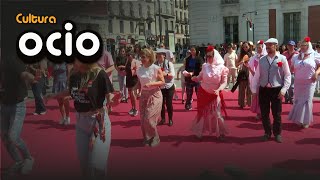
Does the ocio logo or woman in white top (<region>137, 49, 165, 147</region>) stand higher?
the ocio logo

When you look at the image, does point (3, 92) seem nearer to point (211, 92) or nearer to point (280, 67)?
point (211, 92)

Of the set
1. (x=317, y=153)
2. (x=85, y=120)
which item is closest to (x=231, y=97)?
(x=317, y=153)

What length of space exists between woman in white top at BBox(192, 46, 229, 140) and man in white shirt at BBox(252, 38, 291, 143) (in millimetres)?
638

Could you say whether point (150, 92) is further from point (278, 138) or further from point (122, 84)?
point (122, 84)

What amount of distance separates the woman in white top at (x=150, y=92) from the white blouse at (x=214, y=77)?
32.6 inches

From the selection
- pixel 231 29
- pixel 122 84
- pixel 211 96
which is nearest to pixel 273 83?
pixel 211 96

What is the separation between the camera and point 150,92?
23.3ft

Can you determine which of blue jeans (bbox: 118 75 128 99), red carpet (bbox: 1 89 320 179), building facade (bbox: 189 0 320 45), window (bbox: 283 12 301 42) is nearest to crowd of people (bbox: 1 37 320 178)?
red carpet (bbox: 1 89 320 179)

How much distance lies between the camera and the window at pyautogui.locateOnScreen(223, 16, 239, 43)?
3203cm

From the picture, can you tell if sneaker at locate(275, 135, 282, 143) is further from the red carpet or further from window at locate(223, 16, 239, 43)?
window at locate(223, 16, 239, 43)

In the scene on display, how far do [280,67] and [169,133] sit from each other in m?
2.41

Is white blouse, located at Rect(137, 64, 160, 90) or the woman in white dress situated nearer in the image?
white blouse, located at Rect(137, 64, 160, 90)

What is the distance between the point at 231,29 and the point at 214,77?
26.2m

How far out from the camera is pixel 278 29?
32.2 meters
